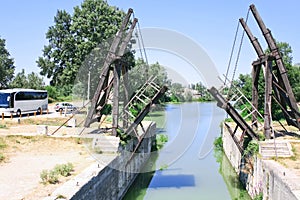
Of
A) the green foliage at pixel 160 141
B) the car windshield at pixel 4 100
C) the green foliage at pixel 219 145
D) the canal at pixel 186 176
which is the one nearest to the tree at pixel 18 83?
the car windshield at pixel 4 100

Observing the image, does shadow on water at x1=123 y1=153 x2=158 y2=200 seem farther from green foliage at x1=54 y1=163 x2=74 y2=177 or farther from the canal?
green foliage at x1=54 y1=163 x2=74 y2=177

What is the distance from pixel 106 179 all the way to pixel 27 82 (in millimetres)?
49408

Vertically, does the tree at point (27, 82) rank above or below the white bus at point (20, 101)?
above

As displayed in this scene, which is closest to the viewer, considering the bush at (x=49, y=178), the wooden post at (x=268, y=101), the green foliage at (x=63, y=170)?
the bush at (x=49, y=178)

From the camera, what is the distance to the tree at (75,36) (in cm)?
2958

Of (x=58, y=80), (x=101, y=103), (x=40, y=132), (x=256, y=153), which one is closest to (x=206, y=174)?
(x=256, y=153)

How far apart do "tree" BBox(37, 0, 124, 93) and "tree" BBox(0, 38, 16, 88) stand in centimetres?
2061

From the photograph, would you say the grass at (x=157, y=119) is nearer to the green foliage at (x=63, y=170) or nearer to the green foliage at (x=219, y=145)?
the green foliage at (x=219, y=145)

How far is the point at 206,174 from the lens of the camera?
1806cm

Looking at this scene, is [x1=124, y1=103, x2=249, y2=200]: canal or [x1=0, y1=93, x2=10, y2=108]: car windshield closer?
[x1=124, y1=103, x2=249, y2=200]: canal

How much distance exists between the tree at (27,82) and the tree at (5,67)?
3.23ft

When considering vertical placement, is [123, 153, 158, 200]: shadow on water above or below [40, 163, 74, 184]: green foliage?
below

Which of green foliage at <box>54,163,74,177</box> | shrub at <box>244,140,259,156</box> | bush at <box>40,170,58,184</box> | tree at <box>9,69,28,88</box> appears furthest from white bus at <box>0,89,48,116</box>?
tree at <box>9,69,28,88</box>

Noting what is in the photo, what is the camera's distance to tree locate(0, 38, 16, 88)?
158 feet
